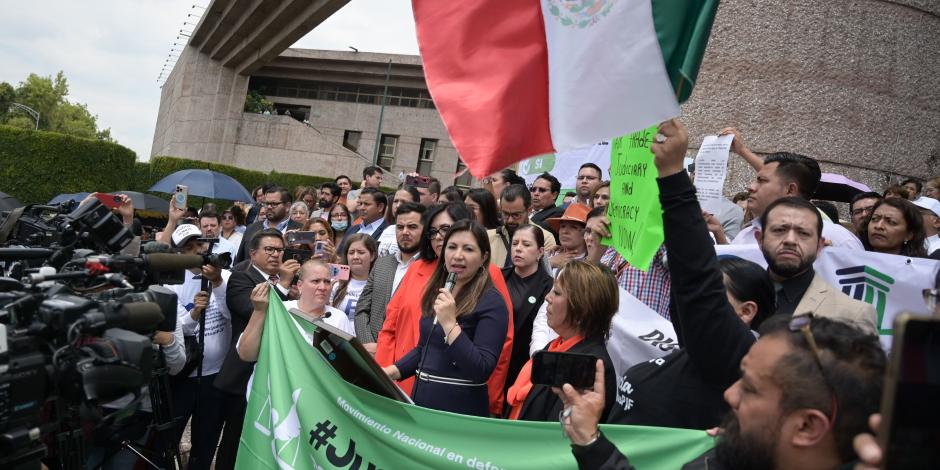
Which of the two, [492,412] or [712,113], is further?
[712,113]

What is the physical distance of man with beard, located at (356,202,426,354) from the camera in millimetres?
5758

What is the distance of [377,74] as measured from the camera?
1711 inches

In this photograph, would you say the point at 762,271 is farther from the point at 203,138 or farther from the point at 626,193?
the point at 203,138

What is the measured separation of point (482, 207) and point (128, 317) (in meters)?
4.23

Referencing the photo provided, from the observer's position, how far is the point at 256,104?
42.4m

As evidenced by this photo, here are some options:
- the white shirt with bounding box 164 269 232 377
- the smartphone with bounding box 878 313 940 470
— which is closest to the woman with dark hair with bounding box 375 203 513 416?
the white shirt with bounding box 164 269 232 377

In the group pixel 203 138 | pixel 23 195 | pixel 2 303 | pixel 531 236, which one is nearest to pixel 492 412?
pixel 531 236

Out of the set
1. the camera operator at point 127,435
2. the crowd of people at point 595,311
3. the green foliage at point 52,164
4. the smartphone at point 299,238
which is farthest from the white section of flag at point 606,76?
the green foliage at point 52,164

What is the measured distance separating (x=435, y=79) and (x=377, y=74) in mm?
41660

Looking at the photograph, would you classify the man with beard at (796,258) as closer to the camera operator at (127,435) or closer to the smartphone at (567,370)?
the smartphone at (567,370)

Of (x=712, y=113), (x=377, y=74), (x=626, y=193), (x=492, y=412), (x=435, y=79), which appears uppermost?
(x=377, y=74)

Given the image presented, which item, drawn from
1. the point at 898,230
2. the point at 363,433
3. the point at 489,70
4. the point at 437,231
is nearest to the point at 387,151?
the point at 437,231

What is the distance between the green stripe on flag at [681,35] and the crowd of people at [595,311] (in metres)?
0.21

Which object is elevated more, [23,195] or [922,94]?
[922,94]
